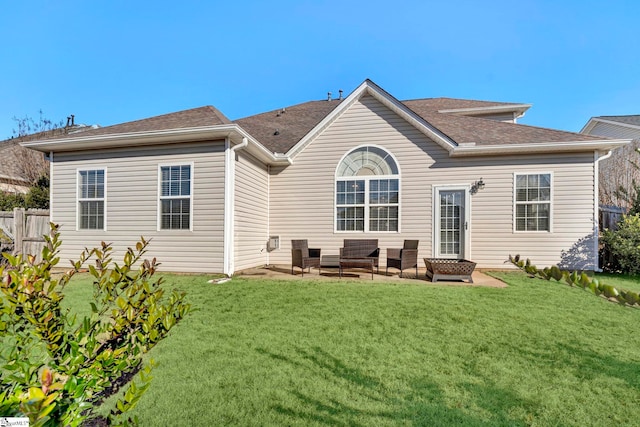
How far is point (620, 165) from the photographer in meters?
13.8

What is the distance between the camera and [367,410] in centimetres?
259

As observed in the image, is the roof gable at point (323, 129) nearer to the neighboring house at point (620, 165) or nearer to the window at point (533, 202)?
the window at point (533, 202)

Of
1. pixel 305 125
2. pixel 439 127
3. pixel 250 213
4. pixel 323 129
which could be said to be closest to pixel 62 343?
pixel 250 213

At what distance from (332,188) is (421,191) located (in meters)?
2.79

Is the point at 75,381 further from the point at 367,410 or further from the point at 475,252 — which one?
the point at 475,252

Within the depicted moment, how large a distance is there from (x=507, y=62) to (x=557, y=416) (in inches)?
498

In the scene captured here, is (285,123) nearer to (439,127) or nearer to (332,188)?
(332,188)

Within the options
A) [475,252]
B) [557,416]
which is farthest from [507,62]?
[557,416]

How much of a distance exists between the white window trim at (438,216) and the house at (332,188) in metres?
0.03

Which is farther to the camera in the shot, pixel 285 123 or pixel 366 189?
pixel 285 123

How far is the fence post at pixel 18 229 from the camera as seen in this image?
353 inches

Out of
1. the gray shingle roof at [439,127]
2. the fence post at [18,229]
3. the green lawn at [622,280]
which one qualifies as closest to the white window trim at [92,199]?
the fence post at [18,229]

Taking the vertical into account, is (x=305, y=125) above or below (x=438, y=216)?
above

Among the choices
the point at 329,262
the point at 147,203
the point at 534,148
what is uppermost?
the point at 534,148
